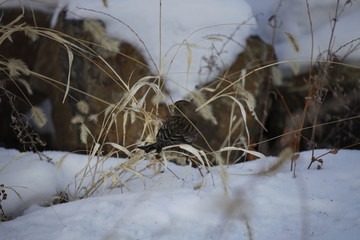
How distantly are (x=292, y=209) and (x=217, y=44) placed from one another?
197 centimetres

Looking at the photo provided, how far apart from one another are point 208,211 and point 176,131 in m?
0.65

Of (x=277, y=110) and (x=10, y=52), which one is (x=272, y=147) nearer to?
(x=277, y=110)

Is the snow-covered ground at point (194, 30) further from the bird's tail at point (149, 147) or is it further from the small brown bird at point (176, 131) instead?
the bird's tail at point (149, 147)

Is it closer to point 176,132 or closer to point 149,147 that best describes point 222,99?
point 176,132

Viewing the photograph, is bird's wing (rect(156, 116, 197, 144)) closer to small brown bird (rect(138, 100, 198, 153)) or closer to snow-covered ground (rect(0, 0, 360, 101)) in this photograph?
small brown bird (rect(138, 100, 198, 153))

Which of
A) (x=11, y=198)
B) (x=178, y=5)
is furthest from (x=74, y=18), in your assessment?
(x=11, y=198)

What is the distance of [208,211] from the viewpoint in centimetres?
154

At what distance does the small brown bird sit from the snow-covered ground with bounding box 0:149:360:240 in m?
0.18

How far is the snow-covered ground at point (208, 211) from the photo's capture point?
4.64 feet

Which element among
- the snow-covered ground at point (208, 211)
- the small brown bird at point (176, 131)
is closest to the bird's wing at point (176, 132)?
the small brown bird at point (176, 131)

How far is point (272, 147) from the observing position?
3.75 m

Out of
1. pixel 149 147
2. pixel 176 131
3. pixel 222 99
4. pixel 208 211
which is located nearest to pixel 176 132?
pixel 176 131

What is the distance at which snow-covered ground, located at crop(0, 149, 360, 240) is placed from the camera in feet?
4.64

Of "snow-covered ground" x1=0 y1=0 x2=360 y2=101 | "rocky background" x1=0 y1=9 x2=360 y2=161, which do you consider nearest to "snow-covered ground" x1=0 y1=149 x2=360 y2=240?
"rocky background" x1=0 y1=9 x2=360 y2=161
